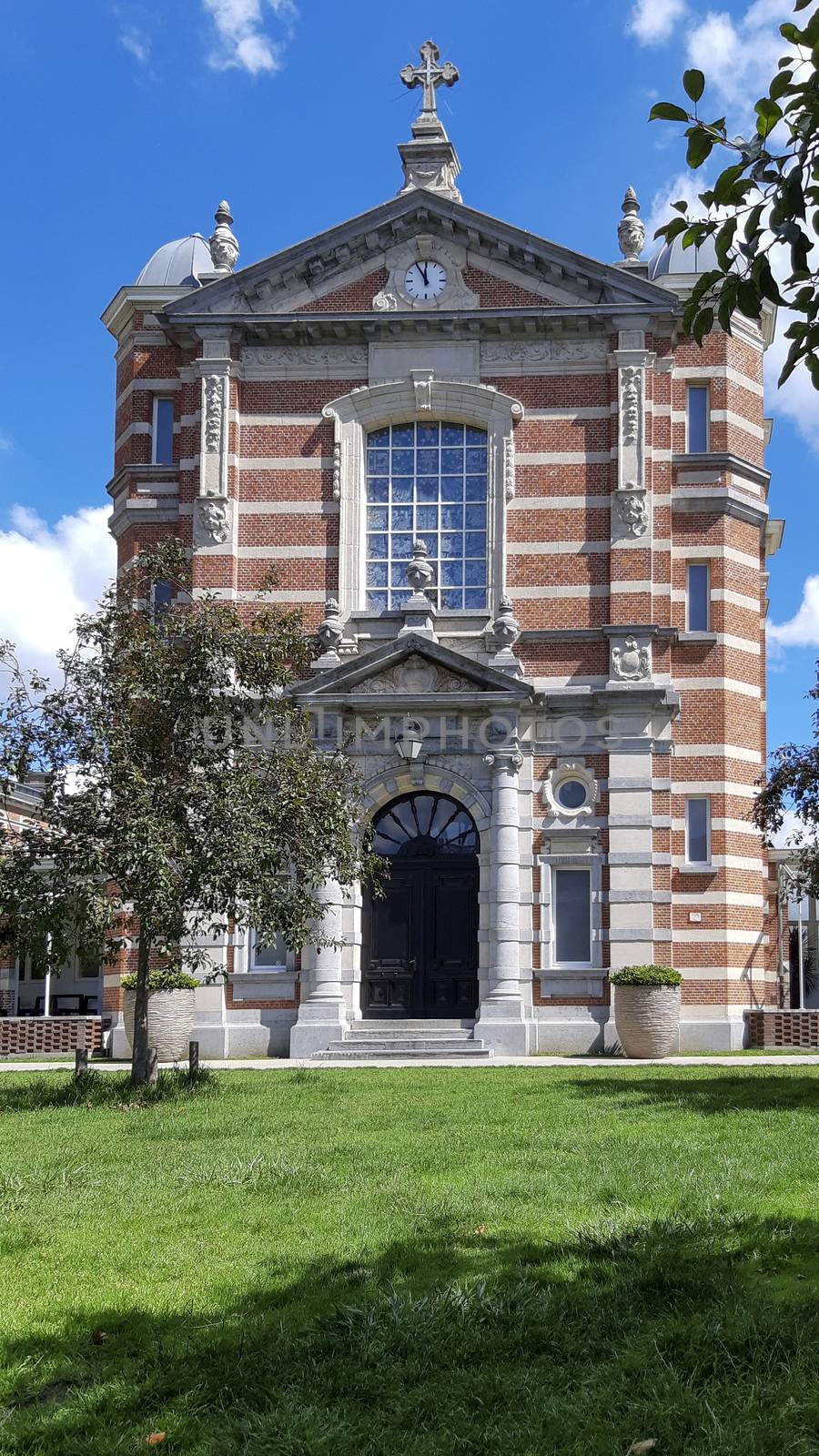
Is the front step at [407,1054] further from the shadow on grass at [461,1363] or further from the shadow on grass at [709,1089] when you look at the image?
the shadow on grass at [461,1363]

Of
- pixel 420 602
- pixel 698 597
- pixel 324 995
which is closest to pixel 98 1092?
pixel 324 995

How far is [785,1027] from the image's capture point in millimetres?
23719

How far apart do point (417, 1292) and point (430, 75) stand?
80.7 feet

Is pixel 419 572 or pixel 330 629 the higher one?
pixel 419 572

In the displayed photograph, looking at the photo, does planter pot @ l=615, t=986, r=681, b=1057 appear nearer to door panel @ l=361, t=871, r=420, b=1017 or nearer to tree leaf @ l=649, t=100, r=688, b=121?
door panel @ l=361, t=871, r=420, b=1017

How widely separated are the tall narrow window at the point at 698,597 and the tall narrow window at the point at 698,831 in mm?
3016

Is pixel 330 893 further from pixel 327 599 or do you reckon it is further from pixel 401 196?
pixel 401 196

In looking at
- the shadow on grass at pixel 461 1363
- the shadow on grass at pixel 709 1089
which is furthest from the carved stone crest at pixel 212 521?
the shadow on grass at pixel 461 1363

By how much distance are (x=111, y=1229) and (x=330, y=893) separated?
14.5 meters

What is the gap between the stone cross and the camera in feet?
86.8

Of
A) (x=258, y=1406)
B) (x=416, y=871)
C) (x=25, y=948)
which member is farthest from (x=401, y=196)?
(x=258, y=1406)

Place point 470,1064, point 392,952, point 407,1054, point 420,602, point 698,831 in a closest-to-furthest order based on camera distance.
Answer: point 470,1064, point 407,1054, point 420,602, point 392,952, point 698,831

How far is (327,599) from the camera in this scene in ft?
79.2

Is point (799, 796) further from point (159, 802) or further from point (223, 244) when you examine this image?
point (223, 244)
